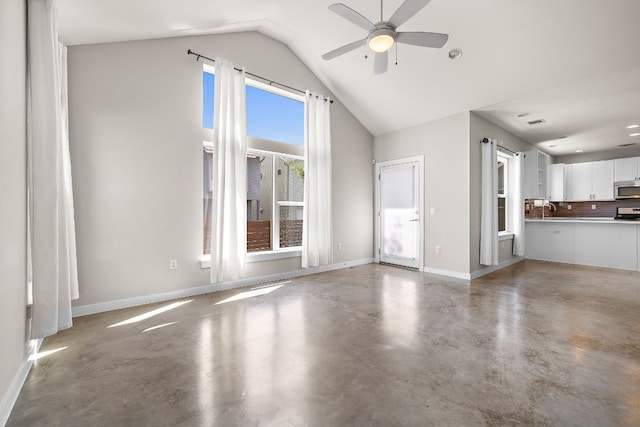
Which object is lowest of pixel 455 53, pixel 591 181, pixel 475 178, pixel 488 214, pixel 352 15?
pixel 488 214

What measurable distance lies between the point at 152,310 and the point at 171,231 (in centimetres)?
96

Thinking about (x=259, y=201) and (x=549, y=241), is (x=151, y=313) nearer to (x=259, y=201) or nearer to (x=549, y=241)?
(x=259, y=201)

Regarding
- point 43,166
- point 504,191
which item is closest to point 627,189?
point 504,191

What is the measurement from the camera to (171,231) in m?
3.59

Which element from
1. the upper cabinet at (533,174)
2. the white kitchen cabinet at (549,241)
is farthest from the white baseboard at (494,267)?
the upper cabinet at (533,174)

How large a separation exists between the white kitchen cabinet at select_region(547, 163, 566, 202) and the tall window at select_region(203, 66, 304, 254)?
6.71m

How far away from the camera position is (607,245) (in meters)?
5.55

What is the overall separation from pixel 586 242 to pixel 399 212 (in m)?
3.94

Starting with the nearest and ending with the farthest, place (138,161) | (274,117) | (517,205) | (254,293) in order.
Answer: (138,161) → (254,293) → (274,117) → (517,205)

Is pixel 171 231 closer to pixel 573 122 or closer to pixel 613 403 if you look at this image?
pixel 613 403

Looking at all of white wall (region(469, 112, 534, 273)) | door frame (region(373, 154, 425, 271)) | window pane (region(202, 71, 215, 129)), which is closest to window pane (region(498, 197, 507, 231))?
white wall (region(469, 112, 534, 273))

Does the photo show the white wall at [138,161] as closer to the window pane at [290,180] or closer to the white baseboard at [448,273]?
the window pane at [290,180]

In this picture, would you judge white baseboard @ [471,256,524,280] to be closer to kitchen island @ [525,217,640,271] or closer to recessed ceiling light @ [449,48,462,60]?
kitchen island @ [525,217,640,271]

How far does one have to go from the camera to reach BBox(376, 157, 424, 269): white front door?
17.7 feet
